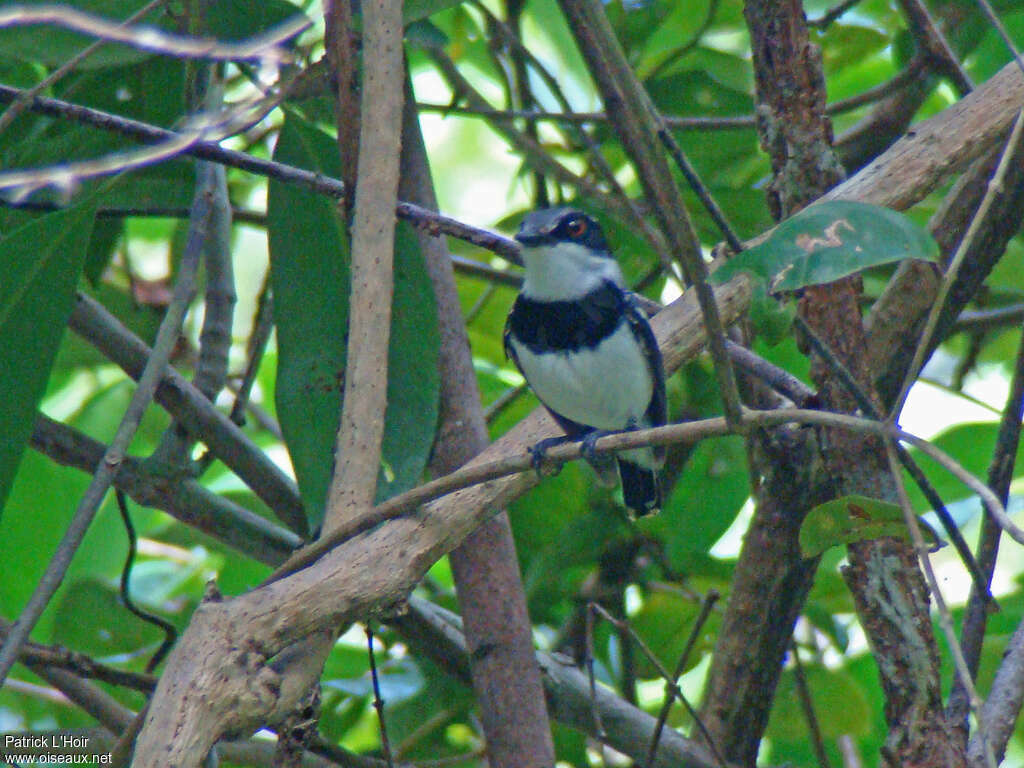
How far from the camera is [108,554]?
12.4ft

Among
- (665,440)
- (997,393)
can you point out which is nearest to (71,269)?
(665,440)

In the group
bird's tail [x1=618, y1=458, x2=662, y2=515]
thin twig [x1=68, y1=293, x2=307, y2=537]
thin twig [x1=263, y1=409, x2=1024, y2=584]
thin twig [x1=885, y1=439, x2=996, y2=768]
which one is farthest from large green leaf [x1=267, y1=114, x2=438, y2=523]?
Result: thin twig [x1=885, y1=439, x2=996, y2=768]

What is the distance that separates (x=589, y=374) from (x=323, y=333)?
2.95 ft

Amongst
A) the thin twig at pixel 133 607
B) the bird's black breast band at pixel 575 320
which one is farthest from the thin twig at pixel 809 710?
the thin twig at pixel 133 607

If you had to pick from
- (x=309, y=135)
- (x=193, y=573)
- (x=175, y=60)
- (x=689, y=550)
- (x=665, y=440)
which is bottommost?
(x=665, y=440)

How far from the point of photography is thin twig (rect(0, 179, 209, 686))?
77.2 inches

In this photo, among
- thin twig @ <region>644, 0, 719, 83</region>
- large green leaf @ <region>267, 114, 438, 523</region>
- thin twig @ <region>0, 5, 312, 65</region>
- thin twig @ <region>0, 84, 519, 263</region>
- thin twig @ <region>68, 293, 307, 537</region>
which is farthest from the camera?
thin twig @ <region>644, 0, 719, 83</region>

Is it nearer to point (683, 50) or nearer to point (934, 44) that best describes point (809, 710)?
point (934, 44)

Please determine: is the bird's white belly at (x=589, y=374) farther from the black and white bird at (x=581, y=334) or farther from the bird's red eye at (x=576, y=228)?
the bird's red eye at (x=576, y=228)

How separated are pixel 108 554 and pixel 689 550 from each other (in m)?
1.94

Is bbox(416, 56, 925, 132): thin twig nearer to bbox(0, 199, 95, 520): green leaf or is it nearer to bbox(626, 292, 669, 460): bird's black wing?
bbox(626, 292, 669, 460): bird's black wing

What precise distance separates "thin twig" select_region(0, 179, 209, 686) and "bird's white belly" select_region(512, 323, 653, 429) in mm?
1074

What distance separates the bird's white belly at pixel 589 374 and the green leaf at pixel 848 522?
1041mm

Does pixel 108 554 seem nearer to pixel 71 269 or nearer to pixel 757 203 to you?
pixel 71 269
